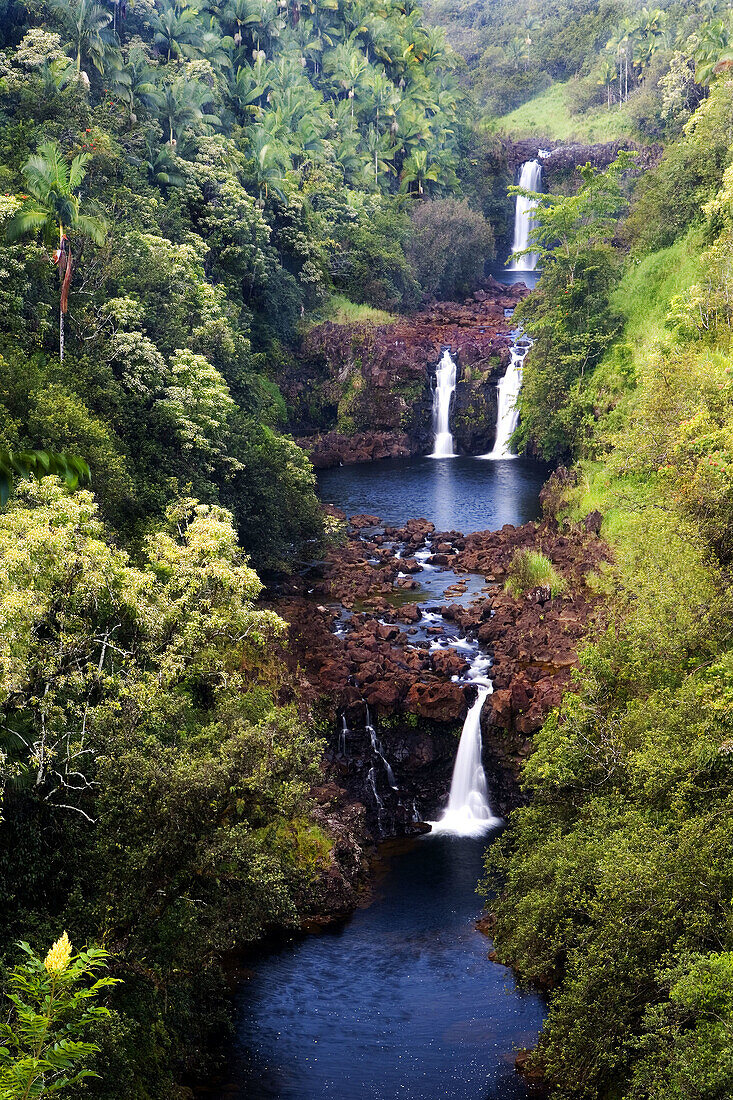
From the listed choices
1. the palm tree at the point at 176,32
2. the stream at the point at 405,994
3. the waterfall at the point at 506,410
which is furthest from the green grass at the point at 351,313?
the stream at the point at 405,994

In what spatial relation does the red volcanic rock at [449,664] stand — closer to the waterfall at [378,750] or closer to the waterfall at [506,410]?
the waterfall at [378,750]

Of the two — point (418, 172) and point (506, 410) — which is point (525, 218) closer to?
point (418, 172)

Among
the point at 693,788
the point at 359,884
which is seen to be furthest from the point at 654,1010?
the point at 359,884

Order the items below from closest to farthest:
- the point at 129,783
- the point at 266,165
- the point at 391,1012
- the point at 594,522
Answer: the point at 129,783 → the point at 391,1012 → the point at 594,522 → the point at 266,165

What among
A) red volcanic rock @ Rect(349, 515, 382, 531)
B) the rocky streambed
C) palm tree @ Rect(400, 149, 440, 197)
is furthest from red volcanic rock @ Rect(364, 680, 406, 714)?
palm tree @ Rect(400, 149, 440, 197)

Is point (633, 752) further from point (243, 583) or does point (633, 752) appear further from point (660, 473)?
point (660, 473)

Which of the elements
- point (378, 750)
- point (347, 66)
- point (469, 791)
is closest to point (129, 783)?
point (378, 750)
